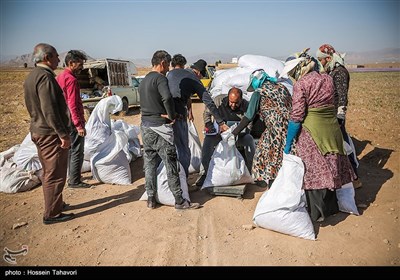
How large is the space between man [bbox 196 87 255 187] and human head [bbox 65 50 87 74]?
6.35 feet

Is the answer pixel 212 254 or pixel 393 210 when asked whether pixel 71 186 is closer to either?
pixel 212 254

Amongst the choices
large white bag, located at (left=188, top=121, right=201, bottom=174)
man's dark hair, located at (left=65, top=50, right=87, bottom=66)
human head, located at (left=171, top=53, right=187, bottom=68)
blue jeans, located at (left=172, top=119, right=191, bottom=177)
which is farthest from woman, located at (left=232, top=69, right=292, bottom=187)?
man's dark hair, located at (left=65, top=50, right=87, bottom=66)

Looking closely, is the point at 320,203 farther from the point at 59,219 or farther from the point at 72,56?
the point at 72,56

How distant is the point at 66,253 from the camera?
2.76 metres

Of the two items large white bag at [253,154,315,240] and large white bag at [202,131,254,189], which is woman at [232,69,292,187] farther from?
large white bag at [253,154,315,240]

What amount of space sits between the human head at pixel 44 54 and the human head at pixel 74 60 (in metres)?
0.80

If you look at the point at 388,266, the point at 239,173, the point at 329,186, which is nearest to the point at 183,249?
the point at 239,173

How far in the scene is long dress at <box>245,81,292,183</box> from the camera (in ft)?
11.1

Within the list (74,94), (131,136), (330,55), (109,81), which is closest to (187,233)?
(74,94)

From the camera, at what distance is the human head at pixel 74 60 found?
12.6ft

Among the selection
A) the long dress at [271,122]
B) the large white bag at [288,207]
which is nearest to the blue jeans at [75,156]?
the long dress at [271,122]

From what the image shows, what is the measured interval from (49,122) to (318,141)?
2725mm

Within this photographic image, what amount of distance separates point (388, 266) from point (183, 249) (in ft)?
5.86

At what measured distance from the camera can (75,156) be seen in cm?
408
